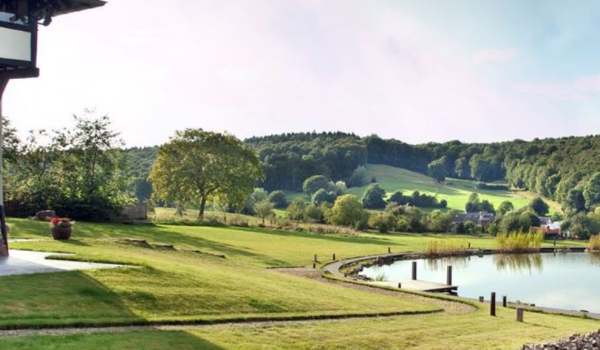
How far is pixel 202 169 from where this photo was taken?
58.6 metres

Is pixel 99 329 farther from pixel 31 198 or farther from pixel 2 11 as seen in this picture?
pixel 31 198

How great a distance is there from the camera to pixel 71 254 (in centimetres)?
1848

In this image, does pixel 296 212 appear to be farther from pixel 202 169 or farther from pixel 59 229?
pixel 59 229

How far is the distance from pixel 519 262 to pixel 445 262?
19.4 ft

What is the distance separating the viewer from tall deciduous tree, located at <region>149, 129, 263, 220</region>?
192 feet

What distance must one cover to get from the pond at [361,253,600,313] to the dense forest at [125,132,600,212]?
151ft

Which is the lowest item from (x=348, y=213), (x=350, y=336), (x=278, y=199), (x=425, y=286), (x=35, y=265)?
(x=425, y=286)

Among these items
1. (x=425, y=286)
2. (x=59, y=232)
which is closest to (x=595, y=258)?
(x=425, y=286)

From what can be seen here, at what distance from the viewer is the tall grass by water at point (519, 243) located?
5316 centimetres

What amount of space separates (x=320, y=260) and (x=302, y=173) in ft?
267

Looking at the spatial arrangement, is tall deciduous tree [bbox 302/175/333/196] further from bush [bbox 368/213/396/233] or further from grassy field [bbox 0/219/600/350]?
grassy field [bbox 0/219/600/350]

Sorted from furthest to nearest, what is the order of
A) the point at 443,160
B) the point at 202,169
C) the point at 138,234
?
the point at 443,160, the point at 202,169, the point at 138,234

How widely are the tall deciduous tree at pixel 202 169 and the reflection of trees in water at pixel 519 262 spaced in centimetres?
2356

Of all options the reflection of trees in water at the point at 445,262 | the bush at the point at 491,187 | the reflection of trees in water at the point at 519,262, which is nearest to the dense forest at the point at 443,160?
the bush at the point at 491,187
